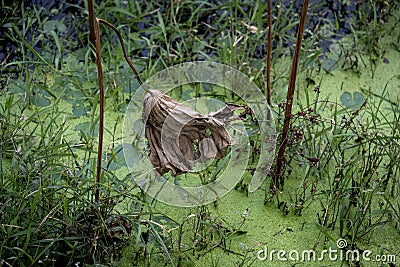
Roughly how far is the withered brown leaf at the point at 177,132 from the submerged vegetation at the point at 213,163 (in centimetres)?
26

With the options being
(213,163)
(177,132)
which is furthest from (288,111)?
(177,132)

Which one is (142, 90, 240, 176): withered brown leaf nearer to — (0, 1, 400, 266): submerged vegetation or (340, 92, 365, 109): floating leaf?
(0, 1, 400, 266): submerged vegetation

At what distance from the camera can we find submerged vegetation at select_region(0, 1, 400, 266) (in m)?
1.73

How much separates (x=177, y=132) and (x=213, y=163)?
2.42 feet

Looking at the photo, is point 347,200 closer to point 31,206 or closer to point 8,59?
point 31,206

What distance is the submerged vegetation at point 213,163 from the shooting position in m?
1.73

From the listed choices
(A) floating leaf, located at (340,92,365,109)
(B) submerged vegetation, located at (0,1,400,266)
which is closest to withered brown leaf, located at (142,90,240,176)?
(B) submerged vegetation, located at (0,1,400,266)

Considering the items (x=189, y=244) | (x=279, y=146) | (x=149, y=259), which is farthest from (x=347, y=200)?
(x=149, y=259)

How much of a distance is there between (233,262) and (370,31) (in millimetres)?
1397

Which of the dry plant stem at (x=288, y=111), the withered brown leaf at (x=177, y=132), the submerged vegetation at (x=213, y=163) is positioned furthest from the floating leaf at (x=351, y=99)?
the withered brown leaf at (x=177, y=132)

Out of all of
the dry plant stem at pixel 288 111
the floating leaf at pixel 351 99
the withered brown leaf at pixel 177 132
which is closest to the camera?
the withered brown leaf at pixel 177 132

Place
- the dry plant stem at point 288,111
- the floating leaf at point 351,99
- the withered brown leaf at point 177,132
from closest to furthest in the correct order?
the withered brown leaf at point 177,132
the dry plant stem at point 288,111
the floating leaf at point 351,99

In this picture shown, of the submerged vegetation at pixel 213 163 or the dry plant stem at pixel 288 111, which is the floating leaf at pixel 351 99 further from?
the dry plant stem at pixel 288 111

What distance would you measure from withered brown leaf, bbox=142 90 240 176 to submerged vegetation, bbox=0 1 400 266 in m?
0.26
